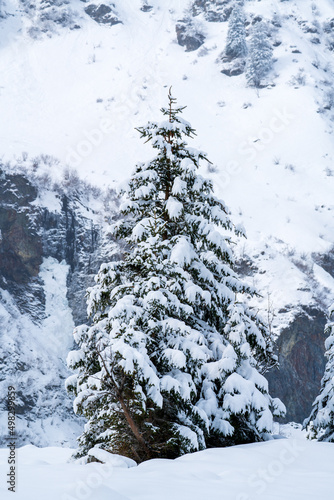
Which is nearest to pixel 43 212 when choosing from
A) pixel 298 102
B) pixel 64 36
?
pixel 298 102

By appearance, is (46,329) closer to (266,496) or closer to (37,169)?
(37,169)

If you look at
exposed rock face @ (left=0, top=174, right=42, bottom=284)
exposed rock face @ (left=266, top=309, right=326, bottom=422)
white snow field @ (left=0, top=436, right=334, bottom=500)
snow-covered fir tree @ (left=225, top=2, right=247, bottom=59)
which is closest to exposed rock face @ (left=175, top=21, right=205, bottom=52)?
snow-covered fir tree @ (left=225, top=2, right=247, bottom=59)

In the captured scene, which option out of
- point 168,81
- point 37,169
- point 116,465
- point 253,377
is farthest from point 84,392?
point 168,81

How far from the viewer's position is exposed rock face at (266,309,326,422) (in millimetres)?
25266

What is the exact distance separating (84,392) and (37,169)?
3029 cm

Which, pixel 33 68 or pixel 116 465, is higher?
pixel 33 68

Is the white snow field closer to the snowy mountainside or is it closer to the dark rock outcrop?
the snowy mountainside

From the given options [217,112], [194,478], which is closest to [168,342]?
[194,478]

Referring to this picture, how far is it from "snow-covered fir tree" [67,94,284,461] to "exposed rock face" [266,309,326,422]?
705 inches

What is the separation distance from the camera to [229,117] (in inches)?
2072

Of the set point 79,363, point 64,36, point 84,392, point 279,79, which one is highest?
point 64,36

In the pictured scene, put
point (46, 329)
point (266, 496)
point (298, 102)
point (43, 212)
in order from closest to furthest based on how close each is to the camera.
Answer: point (266, 496) → point (46, 329) → point (43, 212) → point (298, 102)

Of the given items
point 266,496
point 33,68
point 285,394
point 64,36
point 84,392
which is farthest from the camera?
point 64,36

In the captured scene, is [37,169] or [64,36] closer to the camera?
[37,169]
